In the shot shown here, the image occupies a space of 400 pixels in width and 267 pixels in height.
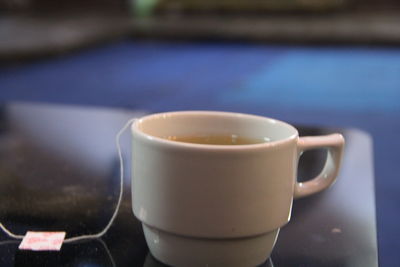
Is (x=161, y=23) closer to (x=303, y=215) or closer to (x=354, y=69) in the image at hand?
(x=354, y=69)

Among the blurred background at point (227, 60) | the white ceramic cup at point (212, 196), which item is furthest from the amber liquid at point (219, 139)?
the blurred background at point (227, 60)

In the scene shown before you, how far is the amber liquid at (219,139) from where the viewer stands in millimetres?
362

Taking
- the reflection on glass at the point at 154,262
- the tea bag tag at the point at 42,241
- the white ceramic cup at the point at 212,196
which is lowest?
the tea bag tag at the point at 42,241

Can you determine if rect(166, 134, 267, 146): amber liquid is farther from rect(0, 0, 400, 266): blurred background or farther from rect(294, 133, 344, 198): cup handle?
rect(0, 0, 400, 266): blurred background

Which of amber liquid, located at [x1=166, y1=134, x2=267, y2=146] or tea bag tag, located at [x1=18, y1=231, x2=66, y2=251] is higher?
amber liquid, located at [x1=166, y1=134, x2=267, y2=146]

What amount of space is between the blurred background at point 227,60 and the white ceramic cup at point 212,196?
1.70ft

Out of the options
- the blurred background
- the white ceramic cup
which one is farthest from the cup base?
the blurred background

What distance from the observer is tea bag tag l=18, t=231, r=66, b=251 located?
0.35 m

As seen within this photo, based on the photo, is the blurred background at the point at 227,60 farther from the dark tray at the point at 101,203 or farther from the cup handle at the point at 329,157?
the cup handle at the point at 329,157

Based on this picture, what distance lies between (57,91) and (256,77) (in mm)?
853

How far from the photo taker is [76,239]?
37cm

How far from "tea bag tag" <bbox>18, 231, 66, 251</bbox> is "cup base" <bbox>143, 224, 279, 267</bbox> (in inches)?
2.9

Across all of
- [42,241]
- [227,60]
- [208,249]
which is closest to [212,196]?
[208,249]

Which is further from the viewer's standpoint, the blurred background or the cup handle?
the blurred background
